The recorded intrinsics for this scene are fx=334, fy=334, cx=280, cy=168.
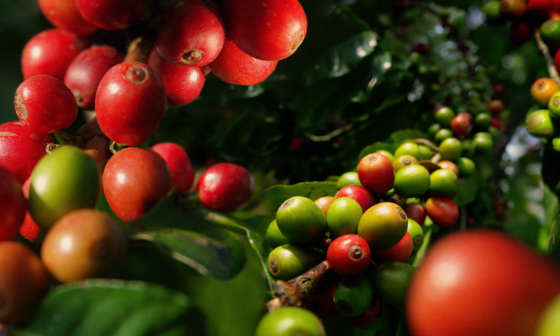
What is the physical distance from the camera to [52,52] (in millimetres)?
527

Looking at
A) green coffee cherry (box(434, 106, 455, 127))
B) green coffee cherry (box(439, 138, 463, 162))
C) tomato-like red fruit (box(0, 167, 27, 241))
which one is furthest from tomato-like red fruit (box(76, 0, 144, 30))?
green coffee cherry (box(434, 106, 455, 127))

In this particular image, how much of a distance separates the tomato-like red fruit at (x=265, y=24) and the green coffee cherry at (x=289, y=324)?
34 cm

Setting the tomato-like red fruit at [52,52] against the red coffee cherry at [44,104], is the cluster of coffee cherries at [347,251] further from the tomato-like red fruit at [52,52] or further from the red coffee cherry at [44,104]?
the tomato-like red fruit at [52,52]

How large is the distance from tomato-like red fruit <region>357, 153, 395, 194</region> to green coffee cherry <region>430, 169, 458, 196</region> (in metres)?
0.15

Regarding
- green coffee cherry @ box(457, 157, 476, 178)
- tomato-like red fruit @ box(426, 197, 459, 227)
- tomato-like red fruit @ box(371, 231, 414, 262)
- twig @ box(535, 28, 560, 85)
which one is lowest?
green coffee cherry @ box(457, 157, 476, 178)

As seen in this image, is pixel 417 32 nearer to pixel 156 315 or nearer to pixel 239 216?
pixel 239 216

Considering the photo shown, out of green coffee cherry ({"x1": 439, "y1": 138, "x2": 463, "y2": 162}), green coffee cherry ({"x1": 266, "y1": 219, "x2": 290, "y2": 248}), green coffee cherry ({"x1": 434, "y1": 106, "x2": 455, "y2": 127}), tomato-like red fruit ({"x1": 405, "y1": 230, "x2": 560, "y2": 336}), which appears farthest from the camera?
green coffee cherry ({"x1": 434, "y1": 106, "x2": 455, "y2": 127})

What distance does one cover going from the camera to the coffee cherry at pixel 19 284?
0.24m

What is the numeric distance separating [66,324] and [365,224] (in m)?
0.33

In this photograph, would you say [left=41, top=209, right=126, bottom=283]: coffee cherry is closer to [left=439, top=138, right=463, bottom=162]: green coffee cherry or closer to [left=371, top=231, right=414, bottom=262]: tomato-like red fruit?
[left=371, top=231, right=414, bottom=262]: tomato-like red fruit

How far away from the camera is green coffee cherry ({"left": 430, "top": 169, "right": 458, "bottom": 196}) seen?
2.23 ft

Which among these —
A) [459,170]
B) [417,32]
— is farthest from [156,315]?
[417,32]

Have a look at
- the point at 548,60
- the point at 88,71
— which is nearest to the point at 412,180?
the point at 88,71

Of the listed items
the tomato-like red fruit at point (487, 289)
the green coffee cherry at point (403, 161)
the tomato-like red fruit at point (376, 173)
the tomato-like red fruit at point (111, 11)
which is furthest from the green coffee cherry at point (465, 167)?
the tomato-like red fruit at point (111, 11)
